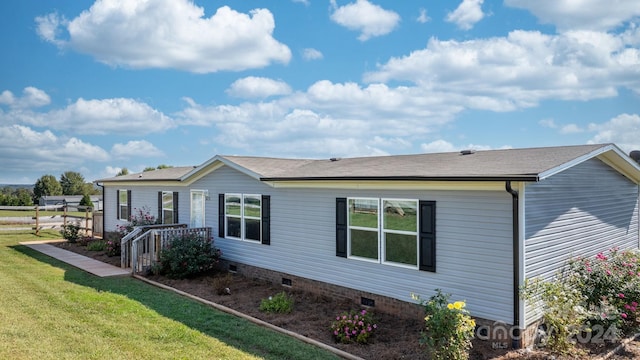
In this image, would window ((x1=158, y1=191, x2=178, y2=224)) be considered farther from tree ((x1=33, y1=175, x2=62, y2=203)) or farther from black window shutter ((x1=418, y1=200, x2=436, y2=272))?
tree ((x1=33, y1=175, x2=62, y2=203))

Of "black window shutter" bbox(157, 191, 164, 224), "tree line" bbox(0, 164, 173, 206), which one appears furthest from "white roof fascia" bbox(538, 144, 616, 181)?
"tree line" bbox(0, 164, 173, 206)

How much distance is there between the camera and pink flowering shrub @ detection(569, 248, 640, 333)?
6965 millimetres

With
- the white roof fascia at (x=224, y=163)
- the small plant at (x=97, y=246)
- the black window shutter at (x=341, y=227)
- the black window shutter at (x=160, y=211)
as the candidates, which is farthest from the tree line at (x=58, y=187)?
the black window shutter at (x=341, y=227)

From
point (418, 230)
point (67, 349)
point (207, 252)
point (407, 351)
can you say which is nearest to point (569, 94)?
point (418, 230)

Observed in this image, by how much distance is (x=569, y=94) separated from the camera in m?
12.1

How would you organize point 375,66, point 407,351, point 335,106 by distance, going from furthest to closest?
point 335,106 → point 375,66 → point 407,351

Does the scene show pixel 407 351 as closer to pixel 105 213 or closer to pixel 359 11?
pixel 359 11

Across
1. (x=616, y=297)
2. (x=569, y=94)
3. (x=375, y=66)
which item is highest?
(x=375, y=66)

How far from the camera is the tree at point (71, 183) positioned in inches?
2884

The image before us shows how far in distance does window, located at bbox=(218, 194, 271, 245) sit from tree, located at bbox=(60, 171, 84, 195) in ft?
236

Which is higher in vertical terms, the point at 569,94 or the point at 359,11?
the point at 359,11

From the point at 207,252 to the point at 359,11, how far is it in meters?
8.26

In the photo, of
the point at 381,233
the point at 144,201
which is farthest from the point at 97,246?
the point at 381,233

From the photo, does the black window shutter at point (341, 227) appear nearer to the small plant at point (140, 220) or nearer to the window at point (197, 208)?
the window at point (197, 208)
